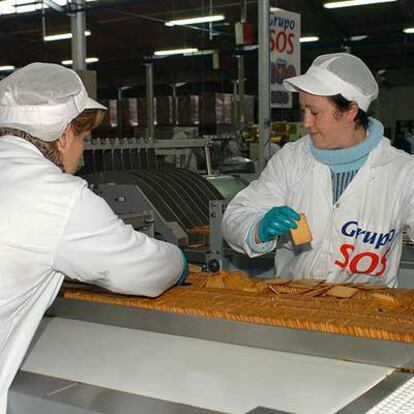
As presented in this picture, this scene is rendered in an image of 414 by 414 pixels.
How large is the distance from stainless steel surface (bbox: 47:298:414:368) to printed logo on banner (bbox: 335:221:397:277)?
0.82 metres

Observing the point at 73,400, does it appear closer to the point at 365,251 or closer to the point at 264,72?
the point at 365,251

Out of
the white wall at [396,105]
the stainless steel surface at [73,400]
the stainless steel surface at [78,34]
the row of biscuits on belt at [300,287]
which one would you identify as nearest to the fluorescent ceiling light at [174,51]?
the stainless steel surface at [78,34]

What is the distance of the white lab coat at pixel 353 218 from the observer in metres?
2.22

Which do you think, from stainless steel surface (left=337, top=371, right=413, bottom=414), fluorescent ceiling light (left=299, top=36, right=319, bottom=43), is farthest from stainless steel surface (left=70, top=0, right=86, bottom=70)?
stainless steel surface (left=337, top=371, right=413, bottom=414)

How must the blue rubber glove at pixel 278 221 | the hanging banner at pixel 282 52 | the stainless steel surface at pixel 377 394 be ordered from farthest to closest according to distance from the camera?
the hanging banner at pixel 282 52, the blue rubber glove at pixel 278 221, the stainless steel surface at pixel 377 394

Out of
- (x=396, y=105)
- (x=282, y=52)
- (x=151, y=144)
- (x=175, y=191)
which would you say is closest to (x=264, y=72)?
(x=282, y=52)

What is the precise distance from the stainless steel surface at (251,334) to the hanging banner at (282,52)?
2.82m

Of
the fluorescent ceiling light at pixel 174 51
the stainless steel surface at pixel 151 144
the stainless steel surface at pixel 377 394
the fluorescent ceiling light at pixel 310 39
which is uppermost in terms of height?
the fluorescent ceiling light at pixel 310 39

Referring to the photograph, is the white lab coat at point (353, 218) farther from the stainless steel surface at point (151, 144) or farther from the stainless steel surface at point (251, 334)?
the stainless steel surface at point (151, 144)

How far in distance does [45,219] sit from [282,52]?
11.1 ft

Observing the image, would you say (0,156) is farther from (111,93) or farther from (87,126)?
(111,93)

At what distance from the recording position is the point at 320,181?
2277 millimetres

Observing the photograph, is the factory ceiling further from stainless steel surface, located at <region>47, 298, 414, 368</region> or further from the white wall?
stainless steel surface, located at <region>47, 298, 414, 368</region>

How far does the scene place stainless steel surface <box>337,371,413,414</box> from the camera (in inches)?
44.1
